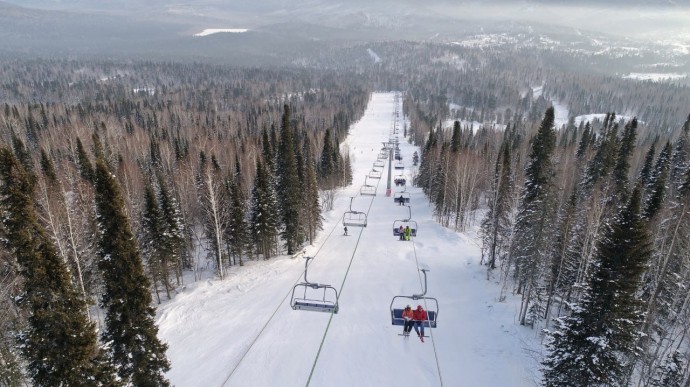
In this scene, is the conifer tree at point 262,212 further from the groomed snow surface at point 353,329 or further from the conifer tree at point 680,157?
the conifer tree at point 680,157

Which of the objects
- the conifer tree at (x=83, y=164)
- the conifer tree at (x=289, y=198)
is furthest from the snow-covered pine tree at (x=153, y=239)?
the conifer tree at (x=83, y=164)

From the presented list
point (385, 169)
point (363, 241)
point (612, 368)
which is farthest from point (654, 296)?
point (385, 169)

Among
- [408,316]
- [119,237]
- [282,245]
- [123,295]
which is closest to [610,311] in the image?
[408,316]

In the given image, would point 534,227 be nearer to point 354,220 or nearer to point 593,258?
point 593,258

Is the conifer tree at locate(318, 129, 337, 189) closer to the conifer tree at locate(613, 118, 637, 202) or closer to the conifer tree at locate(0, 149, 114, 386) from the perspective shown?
the conifer tree at locate(613, 118, 637, 202)

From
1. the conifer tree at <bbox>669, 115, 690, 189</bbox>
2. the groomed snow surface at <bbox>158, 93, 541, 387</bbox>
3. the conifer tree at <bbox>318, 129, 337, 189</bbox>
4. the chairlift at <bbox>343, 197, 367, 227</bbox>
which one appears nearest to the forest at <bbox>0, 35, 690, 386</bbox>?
the conifer tree at <bbox>669, 115, 690, 189</bbox>
